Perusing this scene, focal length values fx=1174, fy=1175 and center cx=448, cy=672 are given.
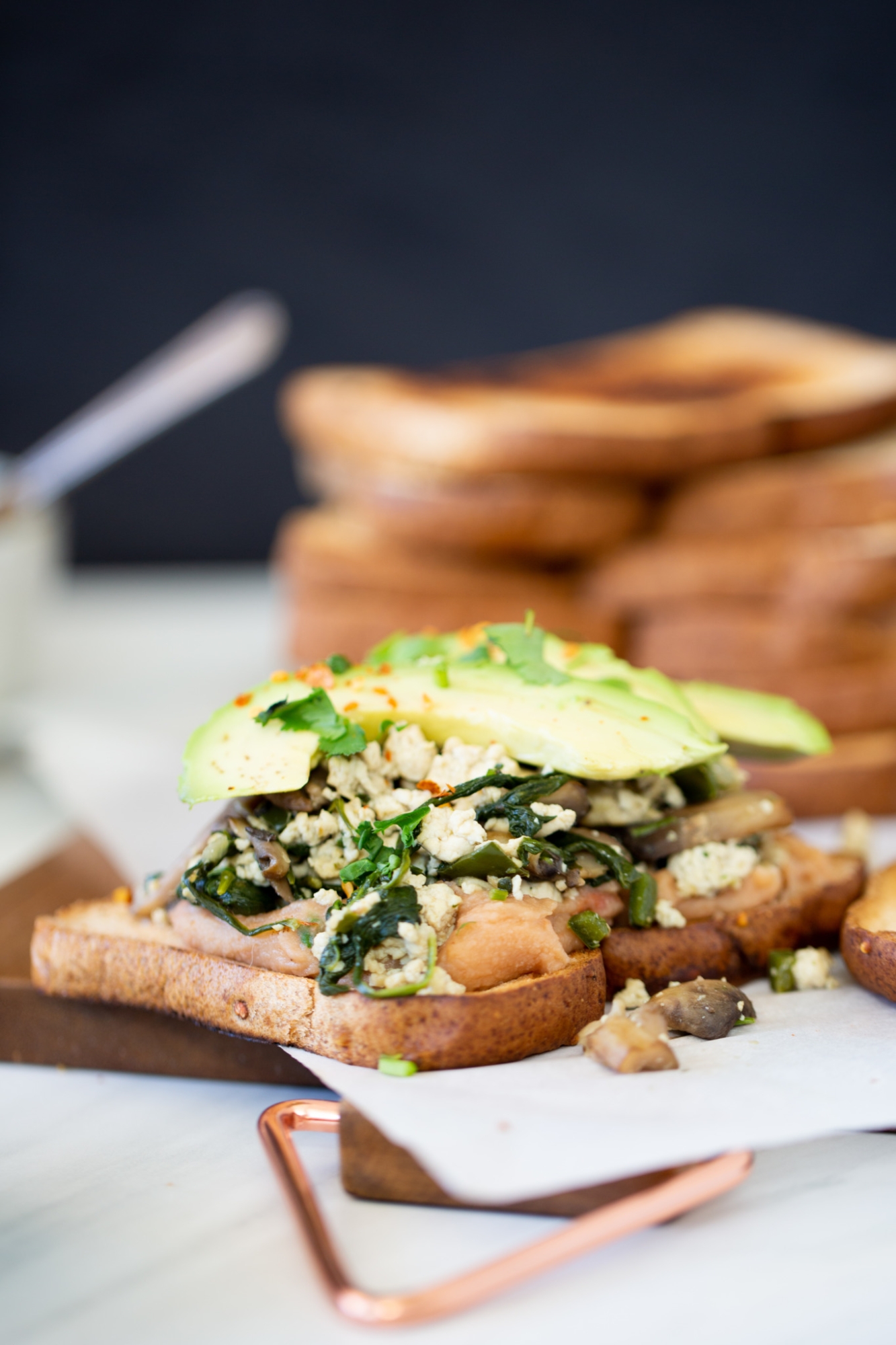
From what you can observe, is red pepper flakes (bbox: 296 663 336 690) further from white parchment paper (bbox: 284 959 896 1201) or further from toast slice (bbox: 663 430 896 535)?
toast slice (bbox: 663 430 896 535)

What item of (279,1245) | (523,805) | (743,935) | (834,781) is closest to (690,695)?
(743,935)

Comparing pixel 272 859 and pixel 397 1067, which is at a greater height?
pixel 272 859

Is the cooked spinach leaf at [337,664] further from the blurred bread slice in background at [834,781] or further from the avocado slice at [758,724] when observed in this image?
the blurred bread slice in background at [834,781]

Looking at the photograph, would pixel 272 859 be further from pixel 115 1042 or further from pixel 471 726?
pixel 115 1042

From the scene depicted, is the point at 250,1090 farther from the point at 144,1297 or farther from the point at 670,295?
the point at 670,295

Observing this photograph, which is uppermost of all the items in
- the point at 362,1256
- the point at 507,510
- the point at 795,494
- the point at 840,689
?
the point at 507,510

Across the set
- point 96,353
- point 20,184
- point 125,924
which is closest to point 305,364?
point 96,353

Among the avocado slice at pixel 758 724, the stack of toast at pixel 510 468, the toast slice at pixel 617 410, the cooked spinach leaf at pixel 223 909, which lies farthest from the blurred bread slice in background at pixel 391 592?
the cooked spinach leaf at pixel 223 909
